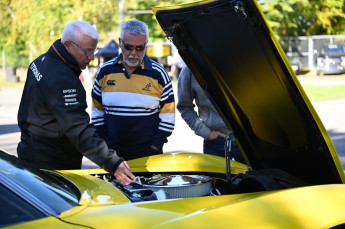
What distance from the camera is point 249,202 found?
A: 2650 mm

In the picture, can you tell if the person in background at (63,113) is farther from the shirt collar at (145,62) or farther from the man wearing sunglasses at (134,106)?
the shirt collar at (145,62)

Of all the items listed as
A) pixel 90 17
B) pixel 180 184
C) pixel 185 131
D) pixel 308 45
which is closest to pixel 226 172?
pixel 180 184

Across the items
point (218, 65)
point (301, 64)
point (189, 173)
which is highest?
point (218, 65)

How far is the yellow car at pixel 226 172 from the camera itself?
97.3 inches

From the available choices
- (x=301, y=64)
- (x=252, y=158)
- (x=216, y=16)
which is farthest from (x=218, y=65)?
(x=301, y=64)

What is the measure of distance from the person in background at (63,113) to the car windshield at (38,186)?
1.31 ft

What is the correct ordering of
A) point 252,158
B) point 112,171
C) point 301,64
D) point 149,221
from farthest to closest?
point 301,64
point 252,158
point 112,171
point 149,221

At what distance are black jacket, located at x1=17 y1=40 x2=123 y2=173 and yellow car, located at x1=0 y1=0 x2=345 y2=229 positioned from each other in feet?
0.66

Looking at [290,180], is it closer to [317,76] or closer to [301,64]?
[317,76]

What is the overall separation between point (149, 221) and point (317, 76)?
3399cm

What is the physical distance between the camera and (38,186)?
272 centimetres

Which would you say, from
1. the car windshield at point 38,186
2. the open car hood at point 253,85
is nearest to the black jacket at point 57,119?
the car windshield at point 38,186

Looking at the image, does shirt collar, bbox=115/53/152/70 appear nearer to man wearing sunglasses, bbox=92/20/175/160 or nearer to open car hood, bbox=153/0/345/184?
man wearing sunglasses, bbox=92/20/175/160

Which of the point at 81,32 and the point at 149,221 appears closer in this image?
the point at 149,221
